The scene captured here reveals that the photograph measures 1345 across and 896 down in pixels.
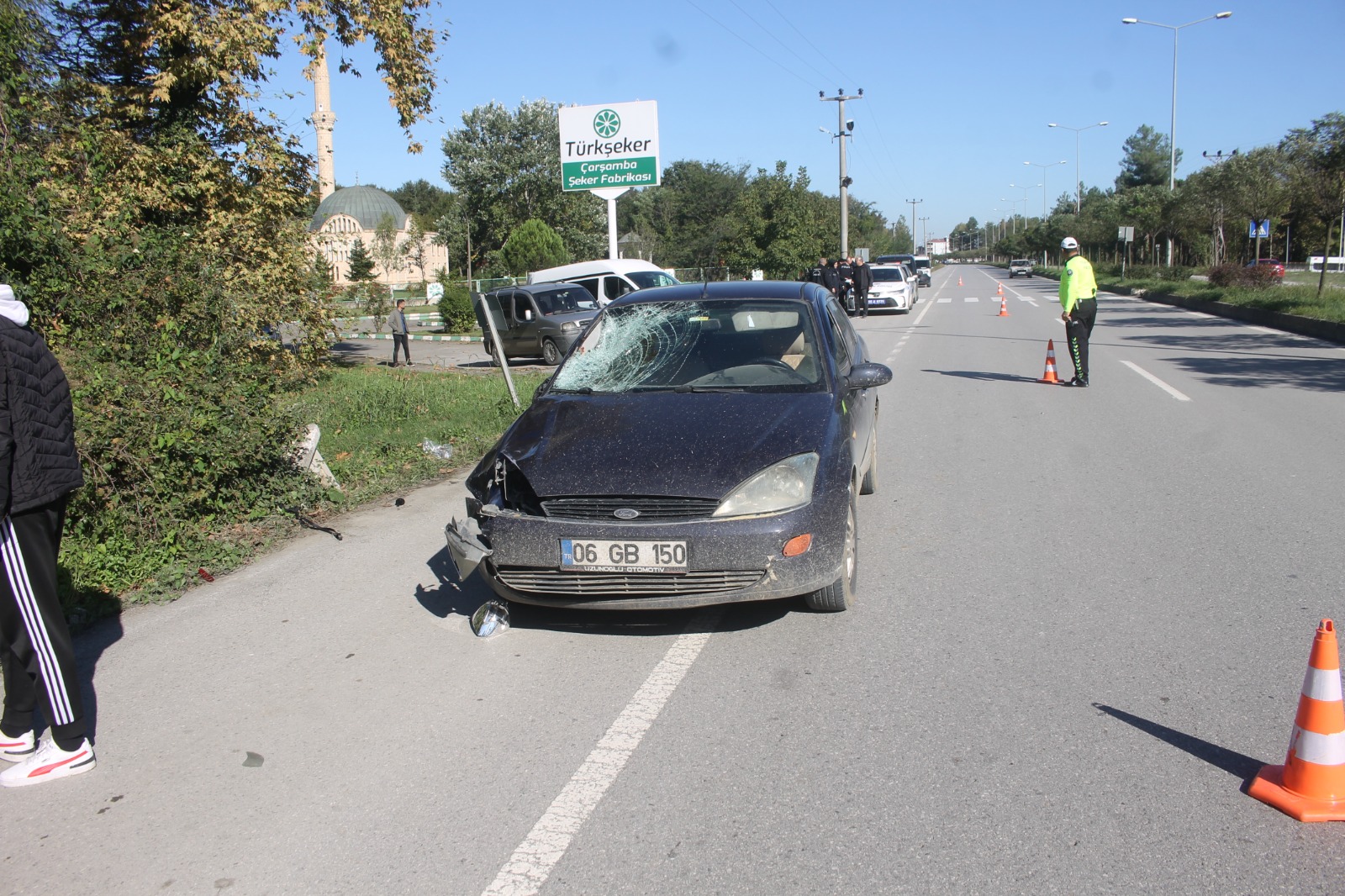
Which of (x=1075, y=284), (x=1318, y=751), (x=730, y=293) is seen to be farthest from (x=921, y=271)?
(x=1318, y=751)

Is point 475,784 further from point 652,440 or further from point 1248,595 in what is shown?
point 1248,595

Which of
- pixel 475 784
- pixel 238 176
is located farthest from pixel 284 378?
pixel 475 784

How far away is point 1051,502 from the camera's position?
7137 millimetres

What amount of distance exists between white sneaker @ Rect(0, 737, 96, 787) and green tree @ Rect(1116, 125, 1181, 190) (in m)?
135

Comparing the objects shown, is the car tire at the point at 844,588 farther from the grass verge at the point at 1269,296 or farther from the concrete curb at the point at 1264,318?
the grass verge at the point at 1269,296

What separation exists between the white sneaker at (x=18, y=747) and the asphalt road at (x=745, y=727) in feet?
0.76

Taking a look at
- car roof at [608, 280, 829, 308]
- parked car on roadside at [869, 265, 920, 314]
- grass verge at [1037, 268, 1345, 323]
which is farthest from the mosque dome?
car roof at [608, 280, 829, 308]

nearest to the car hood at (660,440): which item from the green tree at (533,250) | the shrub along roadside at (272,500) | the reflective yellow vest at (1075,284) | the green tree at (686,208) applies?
the shrub along roadside at (272,500)

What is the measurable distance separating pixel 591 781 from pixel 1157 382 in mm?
12597

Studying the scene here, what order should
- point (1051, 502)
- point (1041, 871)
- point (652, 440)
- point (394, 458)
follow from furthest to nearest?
point (394, 458), point (1051, 502), point (652, 440), point (1041, 871)

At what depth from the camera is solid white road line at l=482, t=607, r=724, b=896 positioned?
2.94 metres

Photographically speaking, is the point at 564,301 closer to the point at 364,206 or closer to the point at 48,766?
the point at 48,766

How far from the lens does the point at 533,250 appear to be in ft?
146

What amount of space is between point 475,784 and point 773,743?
1070 millimetres
